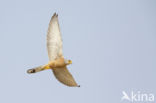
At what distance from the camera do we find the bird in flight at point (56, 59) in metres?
8.27

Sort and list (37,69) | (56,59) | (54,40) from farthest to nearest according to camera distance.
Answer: (54,40) < (56,59) < (37,69)

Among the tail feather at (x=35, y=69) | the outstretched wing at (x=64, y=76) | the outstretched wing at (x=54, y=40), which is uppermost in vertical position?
the outstretched wing at (x=54, y=40)

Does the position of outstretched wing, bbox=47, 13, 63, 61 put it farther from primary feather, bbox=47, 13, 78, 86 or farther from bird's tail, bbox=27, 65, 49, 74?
bird's tail, bbox=27, 65, 49, 74

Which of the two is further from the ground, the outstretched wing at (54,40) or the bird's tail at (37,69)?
the outstretched wing at (54,40)

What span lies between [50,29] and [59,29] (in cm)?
31

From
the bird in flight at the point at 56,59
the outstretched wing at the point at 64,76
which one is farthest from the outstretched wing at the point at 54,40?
the outstretched wing at the point at 64,76

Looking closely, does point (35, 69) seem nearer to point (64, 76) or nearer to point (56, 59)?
point (56, 59)

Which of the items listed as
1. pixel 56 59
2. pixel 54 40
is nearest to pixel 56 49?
pixel 54 40

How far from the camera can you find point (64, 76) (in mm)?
8453

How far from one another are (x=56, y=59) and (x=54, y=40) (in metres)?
0.71

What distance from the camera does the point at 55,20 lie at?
894 cm

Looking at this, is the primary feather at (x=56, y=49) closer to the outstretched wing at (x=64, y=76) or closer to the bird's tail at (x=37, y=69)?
the outstretched wing at (x=64, y=76)

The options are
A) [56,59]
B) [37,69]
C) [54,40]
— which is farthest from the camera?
[54,40]

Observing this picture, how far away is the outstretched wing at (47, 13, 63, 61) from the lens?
8.66m
